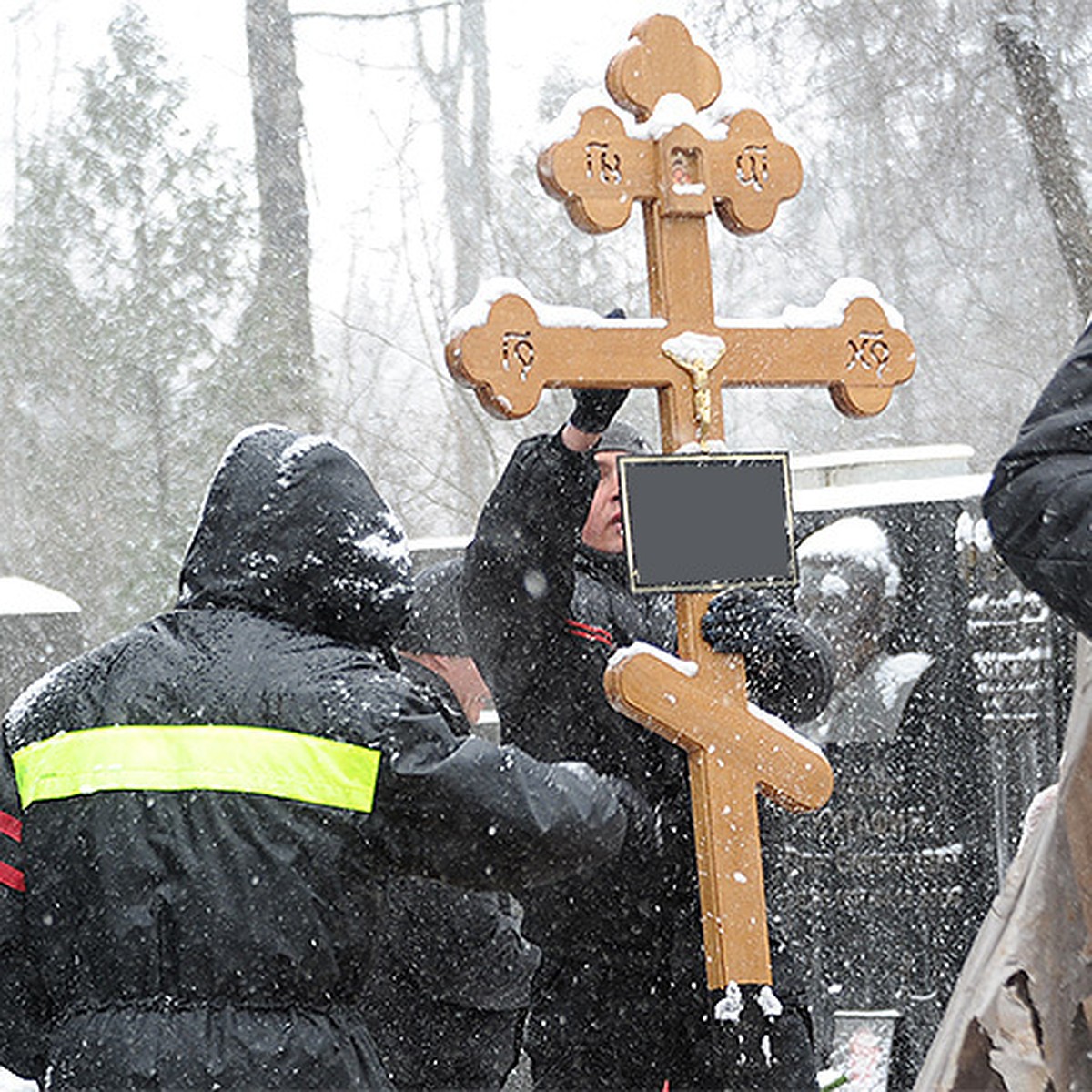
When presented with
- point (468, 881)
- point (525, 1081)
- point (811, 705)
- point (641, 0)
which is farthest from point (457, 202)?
point (468, 881)

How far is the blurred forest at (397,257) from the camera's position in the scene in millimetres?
14586

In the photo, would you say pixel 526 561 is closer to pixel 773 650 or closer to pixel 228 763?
pixel 773 650

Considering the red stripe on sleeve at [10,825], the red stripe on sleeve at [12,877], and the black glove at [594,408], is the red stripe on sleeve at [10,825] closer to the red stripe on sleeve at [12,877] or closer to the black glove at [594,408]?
the red stripe on sleeve at [12,877]

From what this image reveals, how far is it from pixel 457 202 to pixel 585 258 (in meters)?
1.40

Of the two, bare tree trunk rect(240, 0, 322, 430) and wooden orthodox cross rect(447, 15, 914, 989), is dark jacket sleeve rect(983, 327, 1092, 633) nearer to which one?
wooden orthodox cross rect(447, 15, 914, 989)

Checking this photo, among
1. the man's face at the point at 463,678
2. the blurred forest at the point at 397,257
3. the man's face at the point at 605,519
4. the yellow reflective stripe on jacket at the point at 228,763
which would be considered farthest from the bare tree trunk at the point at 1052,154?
the yellow reflective stripe on jacket at the point at 228,763

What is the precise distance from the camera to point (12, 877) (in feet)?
8.34

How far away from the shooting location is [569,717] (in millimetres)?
3660

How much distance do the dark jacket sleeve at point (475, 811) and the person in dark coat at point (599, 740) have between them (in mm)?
879

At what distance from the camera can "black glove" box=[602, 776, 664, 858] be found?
3.43 m

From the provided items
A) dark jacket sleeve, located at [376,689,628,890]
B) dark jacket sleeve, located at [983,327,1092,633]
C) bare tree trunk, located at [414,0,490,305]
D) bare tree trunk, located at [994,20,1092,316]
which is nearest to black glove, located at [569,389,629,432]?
dark jacket sleeve, located at [376,689,628,890]

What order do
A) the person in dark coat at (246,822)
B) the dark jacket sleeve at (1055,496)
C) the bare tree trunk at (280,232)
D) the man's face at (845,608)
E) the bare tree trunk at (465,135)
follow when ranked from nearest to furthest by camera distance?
the dark jacket sleeve at (1055,496), the person in dark coat at (246,822), the man's face at (845,608), the bare tree trunk at (280,232), the bare tree trunk at (465,135)

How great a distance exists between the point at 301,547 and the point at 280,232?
12326 mm

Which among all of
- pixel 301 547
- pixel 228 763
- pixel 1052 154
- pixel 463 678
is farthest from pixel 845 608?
pixel 1052 154
